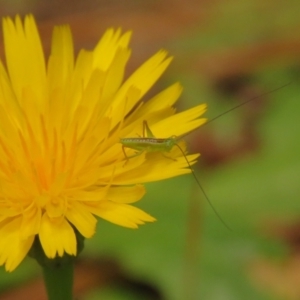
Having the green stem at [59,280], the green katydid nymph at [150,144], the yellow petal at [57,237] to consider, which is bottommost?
the green stem at [59,280]

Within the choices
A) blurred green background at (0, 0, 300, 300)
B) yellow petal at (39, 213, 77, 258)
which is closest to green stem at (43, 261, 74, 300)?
yellow petal at (39, 213, 77, 258)

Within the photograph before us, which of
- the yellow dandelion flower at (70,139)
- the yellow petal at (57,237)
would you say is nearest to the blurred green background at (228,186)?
the yellow dandelion flower at (70,139)

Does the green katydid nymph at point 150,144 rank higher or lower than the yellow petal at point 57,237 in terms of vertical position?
higher

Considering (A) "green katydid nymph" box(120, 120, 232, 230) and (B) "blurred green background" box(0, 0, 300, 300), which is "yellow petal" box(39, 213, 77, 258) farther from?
(B) "blurred green background" box(0, 0, 300, 300)

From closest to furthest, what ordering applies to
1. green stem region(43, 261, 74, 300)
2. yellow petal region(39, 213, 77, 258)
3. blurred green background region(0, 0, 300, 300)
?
yellow petal region(39, 213, 77, 258) → green stem region(43, 261, 74, 300) → blurred green background region(0, 0, 300, 300)

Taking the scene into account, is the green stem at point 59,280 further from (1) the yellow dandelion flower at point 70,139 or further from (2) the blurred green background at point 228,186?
(2) the blurred green background at point 228,186

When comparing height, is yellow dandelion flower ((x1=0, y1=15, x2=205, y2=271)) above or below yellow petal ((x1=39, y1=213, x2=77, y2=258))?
above

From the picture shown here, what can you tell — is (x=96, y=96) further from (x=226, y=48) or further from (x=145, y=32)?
(x=145, y=32)
